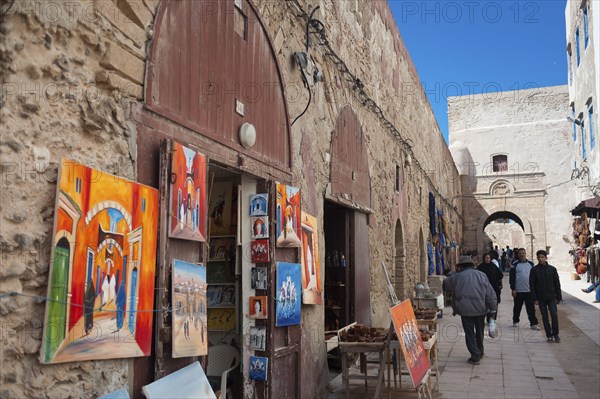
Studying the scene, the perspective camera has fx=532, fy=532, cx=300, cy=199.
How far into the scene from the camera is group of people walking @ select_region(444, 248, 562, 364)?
6852 millimetres

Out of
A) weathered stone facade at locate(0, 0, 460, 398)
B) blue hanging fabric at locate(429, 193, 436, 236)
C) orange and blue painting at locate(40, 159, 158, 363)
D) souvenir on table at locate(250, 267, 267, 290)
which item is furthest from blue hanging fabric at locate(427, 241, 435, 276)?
orange and blue painting at locate(40, 159, 158, 363)

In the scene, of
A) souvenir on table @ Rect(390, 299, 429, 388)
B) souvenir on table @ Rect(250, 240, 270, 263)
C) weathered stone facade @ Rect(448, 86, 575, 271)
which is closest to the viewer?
souvenir on table @ Rect(250, 240, 270, 263)

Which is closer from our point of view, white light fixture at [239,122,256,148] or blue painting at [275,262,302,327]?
white light fixture at [239,122,256,148]

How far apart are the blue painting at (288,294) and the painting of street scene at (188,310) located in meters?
1.11

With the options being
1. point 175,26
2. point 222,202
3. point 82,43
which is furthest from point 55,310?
point 222,202

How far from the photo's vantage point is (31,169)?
7.39 ft

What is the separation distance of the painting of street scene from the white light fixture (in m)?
1.12

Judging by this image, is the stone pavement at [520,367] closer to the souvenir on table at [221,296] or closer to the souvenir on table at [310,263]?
the souvenir on table at [310,263]

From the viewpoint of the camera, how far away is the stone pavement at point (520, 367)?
216 inches

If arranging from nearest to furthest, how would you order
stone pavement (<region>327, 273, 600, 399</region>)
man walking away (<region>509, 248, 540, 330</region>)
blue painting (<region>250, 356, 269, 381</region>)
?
blue painting (<region>250, 356, 269, 381</region>)
stone pavement (<region>327, 273, 600, 399</region>)
man walking away (<region>509, 248, 540, 330</region>)

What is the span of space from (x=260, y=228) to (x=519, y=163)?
29.2 metres

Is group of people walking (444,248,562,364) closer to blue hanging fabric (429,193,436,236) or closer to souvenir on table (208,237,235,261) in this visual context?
souvenir on table (208,237,235,261)

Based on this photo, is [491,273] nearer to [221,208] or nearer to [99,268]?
[221,208]

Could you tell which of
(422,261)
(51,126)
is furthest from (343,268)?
(422,261)
